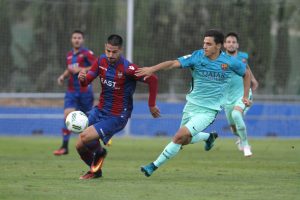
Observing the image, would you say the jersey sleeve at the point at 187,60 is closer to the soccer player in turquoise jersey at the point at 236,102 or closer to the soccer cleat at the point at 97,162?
the soccer cleat at the point at 97,162

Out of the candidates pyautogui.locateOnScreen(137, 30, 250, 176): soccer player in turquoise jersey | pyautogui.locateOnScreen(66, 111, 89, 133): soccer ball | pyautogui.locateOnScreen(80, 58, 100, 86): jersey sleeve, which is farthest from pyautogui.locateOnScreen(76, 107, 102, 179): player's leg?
pyautogui.locateOnScreen(137, 30, 250, 176): soccer player in turquoise jersey

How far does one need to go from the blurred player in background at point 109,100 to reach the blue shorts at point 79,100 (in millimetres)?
5710

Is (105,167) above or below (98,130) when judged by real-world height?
below

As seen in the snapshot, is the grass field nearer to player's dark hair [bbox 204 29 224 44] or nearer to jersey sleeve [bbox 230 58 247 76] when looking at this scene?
jersey sleeve [bbox 230 58 247 76]

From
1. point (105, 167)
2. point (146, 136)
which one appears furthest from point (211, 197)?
point (146, 136)

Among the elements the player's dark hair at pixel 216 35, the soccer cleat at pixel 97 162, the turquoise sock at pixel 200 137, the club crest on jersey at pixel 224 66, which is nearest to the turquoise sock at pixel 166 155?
the soccer cleat at pixel 97 162

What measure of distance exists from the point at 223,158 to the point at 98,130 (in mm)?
5192

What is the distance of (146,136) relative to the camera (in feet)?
87.3

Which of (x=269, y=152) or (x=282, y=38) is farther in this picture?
(x=282, y=38)

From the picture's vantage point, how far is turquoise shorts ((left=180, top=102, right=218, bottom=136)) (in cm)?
1204

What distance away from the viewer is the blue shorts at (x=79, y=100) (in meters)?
18.1

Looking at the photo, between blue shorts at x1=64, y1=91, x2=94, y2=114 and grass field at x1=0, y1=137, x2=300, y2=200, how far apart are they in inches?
40.9

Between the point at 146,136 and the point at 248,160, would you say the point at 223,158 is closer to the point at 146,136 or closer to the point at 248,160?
the point at 248,160

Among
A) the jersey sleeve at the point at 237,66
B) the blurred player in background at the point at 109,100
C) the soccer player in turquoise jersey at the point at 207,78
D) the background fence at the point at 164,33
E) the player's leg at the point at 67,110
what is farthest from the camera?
the background fence at the point at 164,33
